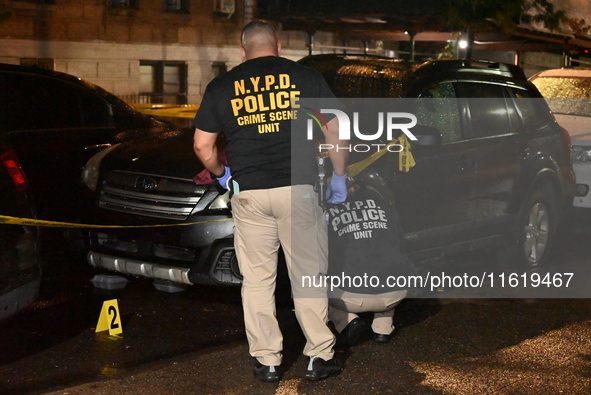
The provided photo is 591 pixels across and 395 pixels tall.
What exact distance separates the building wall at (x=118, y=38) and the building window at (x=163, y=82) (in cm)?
19

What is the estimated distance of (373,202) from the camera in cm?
588

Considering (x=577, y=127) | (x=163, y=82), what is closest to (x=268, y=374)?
(x=577, y=127)

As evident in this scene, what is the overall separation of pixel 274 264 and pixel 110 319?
1.41 meters

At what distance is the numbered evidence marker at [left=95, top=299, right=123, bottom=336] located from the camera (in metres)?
6.04

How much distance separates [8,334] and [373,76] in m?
3.16

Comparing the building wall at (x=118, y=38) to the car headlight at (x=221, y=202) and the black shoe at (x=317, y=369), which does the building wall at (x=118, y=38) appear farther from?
the black shoe at (x=317, y=369)

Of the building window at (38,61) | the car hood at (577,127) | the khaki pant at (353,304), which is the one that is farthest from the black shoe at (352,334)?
the building window at (38,61)

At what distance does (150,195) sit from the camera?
21.3 feet

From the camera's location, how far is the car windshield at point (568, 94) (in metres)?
11.8

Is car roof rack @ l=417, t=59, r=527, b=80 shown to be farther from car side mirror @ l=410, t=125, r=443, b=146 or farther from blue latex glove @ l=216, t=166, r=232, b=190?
blue latex glove @ l=216, t=166, r=232, b=190

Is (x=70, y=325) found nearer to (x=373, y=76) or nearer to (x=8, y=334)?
(x=8, y=334)

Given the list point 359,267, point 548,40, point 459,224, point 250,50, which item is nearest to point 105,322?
point 359,267

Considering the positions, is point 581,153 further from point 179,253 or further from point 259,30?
point 259,30

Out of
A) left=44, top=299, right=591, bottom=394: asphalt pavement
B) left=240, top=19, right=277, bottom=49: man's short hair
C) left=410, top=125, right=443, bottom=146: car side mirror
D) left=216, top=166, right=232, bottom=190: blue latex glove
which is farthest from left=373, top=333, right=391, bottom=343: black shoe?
left=240, top=19, right=277, bottom=49: man's short hair
